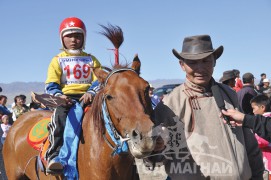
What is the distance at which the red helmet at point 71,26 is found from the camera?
4797mm

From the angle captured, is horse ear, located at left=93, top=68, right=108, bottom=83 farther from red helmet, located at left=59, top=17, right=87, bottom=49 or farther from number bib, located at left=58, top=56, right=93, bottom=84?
red helmet, located at left=59, top=17, right=87, bottom=49

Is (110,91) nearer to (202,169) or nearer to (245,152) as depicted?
(202,169)

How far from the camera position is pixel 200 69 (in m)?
2.94

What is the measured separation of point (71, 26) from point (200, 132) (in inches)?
107

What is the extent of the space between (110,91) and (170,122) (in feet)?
2.36

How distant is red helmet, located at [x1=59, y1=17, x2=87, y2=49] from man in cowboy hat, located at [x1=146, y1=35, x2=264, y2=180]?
2.16 meters

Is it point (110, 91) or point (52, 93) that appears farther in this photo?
point (52, 93)

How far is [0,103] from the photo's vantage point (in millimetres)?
10484

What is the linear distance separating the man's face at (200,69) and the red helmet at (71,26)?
229 cm

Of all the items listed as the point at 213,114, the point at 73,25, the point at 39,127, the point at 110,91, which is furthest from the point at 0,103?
the point at 213,114

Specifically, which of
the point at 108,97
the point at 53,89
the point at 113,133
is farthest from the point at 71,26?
the point at 113,133

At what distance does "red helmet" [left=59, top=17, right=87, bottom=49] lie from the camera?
15.7ft

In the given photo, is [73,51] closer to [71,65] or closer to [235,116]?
[71,65]

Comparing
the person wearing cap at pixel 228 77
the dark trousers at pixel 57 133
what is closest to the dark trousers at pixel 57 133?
the dark trousers at pixel 57 133
